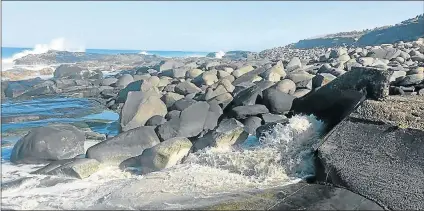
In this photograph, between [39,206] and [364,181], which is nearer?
[39,206]

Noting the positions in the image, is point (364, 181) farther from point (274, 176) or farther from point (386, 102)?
point (386, 102)

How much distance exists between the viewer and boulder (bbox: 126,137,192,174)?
7359 millimetres

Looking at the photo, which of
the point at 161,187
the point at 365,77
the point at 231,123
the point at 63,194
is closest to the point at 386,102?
the point at 365,77

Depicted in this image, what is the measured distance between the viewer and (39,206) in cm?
570

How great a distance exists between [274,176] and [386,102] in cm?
251

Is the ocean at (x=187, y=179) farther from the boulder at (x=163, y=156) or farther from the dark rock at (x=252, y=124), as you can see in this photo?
the dark rock at (x=252, y=124)

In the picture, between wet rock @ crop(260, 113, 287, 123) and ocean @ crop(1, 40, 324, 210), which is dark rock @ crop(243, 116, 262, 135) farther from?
ocean @ crop(1, 40, 324, 210)

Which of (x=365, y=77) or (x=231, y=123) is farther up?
(x=365, y=77)

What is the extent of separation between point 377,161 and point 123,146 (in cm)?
455

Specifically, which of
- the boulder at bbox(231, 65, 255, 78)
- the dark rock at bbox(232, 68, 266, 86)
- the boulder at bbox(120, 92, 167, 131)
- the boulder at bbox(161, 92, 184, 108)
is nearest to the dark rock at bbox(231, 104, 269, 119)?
the boulder at bbox(120, 92, 167, 131)

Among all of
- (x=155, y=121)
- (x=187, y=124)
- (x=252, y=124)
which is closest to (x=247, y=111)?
(x=252, y=124)

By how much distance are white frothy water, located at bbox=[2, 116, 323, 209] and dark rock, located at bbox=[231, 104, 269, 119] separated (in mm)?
1899

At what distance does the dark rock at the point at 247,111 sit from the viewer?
10.2m

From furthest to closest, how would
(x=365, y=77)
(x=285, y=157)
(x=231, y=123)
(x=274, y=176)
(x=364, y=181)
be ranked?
(x=231, y=123), (x=365, y=77), (x=285, y=157), (x=274, y=176), (x=364, y=181)
